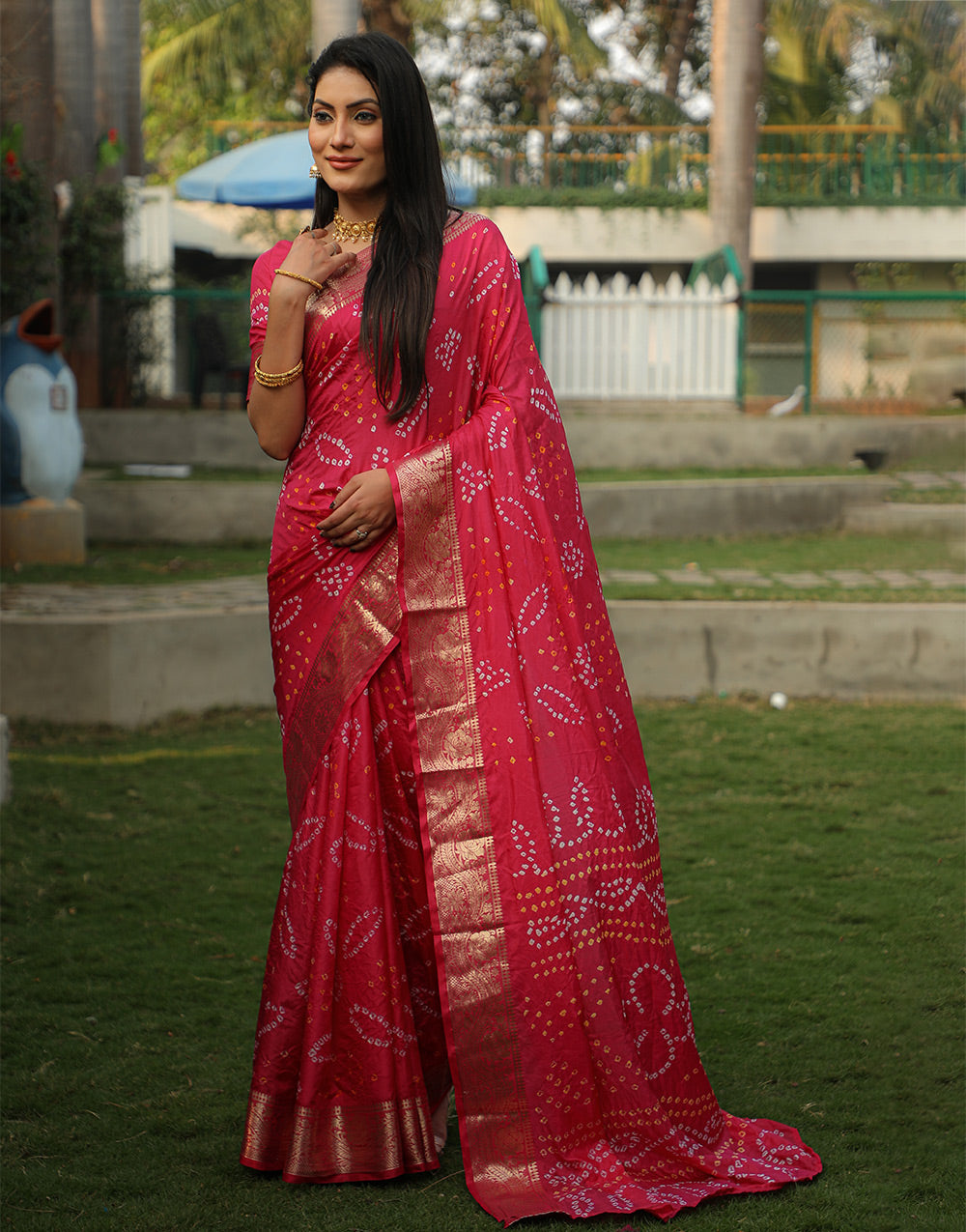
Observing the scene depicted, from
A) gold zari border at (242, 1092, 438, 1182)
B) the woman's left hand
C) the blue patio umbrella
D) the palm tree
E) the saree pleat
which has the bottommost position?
gold zari border at (242, 1092, 438, 1182)

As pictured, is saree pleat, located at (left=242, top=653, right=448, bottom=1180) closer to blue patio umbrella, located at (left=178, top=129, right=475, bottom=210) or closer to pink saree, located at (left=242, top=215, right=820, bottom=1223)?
pink saree, located at (left=242, top=215, right=820, bottom=1223)

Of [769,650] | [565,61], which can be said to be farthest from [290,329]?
[565,61]

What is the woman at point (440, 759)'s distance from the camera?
232 cm

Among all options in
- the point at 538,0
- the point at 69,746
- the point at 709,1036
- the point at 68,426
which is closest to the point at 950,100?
the point at 538,0

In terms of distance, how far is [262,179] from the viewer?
38.7ft

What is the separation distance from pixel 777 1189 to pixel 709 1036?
2.10 feet

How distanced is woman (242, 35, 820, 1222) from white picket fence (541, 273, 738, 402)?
928 centimetres

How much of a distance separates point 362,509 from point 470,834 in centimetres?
57

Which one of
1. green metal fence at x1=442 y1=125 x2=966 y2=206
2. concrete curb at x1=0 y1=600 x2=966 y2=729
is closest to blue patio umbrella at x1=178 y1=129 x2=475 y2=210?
concrete curb at x1=0 y1=600 x2=966 y2=729

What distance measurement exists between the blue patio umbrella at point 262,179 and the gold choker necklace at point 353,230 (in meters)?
9.29

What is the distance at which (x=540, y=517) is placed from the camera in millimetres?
2396

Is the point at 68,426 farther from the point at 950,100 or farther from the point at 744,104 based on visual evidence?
the point at 950,100

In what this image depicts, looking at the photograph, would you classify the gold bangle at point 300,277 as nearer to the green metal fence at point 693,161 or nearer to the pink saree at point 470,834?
the pink saree at point 470,834

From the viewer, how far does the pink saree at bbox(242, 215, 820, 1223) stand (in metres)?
2.32
